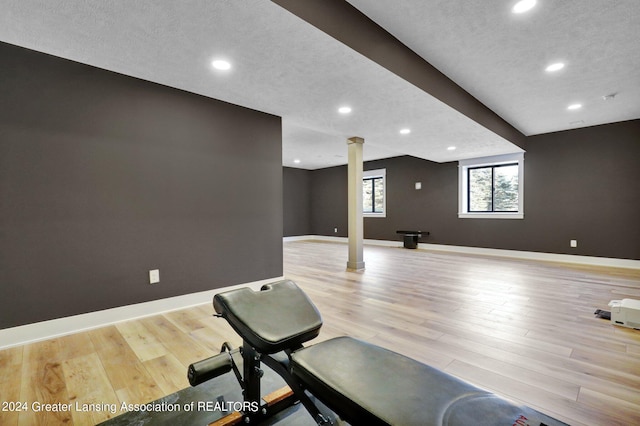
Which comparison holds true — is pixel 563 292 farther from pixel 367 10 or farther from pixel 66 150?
pixel 66 150

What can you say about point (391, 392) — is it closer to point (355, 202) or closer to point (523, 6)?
point (523, 6)

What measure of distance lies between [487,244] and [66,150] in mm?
7492

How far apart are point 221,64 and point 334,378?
8.34 ft

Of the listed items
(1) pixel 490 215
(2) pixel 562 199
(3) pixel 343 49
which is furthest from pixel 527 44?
(1) pixel 490 215

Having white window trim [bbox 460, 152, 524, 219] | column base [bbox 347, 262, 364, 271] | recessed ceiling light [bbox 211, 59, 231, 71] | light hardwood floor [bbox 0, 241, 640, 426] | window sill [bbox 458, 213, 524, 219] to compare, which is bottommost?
light hardwood floor [bbox 0, 241, 640, 426]

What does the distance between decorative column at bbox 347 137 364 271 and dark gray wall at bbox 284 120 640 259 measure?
337cm

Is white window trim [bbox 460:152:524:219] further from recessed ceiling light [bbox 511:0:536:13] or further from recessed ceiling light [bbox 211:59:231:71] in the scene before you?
recessed ceiling light [bbox 211:59:231:71]

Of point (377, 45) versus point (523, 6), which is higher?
point (523, 6)

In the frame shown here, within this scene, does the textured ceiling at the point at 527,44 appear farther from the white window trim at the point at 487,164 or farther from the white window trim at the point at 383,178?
the white window trim at the point at 383,178

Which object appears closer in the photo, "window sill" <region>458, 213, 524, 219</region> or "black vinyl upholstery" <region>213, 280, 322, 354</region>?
"black vinyl upholstery" <region>213, 280, 322, 354</region>

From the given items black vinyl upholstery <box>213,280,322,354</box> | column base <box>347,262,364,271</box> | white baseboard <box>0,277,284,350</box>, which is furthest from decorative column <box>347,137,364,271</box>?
black vinyl upholstery <box>213,280,322,354</box>

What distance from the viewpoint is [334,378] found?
0.85 m

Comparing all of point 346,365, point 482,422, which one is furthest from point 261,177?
point 482,422

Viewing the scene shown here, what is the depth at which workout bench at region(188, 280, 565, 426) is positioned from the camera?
0.69 meters
